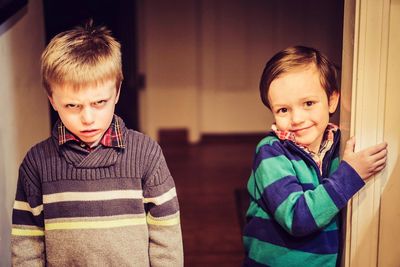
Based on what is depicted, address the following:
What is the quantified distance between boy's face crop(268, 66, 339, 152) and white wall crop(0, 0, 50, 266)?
789 mm

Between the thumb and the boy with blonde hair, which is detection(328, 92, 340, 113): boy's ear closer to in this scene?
the thumb

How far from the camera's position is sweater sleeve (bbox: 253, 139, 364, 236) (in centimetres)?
132

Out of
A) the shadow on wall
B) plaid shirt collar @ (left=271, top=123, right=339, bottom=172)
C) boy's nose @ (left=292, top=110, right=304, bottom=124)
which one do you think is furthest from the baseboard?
boy's nose @ (left=292, top=110, right=304, bottom=124)

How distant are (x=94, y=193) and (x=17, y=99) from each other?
0.69 m

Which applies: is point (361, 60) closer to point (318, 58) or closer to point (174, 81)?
point (318, 58)

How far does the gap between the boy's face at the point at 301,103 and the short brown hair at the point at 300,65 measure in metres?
0.01

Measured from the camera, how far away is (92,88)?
4.28 feet

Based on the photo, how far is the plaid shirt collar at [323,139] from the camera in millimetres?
1414

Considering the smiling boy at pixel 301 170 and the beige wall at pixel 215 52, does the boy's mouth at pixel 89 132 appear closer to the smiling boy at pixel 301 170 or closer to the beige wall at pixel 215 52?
the smiling boy at pixel 301 170

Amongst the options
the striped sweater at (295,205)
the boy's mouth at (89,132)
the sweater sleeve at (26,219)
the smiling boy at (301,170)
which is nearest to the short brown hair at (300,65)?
the smiling boy at (301,170)

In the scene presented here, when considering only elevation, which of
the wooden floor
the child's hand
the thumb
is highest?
the thumb

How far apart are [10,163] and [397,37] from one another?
3.74 feet

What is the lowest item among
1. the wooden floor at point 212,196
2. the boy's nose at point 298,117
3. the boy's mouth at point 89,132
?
the wooden floor at point 212,196

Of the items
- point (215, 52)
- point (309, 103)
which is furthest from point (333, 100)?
point (215, 52)
